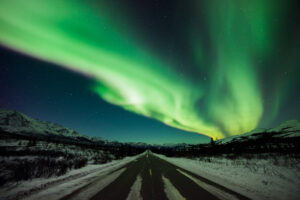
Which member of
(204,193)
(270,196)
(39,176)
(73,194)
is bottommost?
(39,176)

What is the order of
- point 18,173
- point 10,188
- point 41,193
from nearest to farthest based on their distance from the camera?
point 41,193, point 10,188, point 18,173

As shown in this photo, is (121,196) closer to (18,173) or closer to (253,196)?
(253,196)

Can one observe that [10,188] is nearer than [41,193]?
No

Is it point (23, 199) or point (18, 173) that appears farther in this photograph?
point (18, 173)

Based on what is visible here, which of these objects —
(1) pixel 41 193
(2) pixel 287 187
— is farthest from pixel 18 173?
(2) pixel 287 187

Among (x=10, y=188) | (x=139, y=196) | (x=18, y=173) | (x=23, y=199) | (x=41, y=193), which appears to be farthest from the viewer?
(x=18, y=173)

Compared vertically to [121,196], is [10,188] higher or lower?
lower

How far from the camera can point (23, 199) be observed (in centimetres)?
455

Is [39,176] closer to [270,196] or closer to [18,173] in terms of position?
[18,173]

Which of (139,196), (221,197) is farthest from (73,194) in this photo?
(221,197)

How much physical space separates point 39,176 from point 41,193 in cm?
415

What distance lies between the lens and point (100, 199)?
4570 mm

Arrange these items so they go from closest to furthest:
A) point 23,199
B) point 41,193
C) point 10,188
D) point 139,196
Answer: point 23,199, point 139,196, point 41,193, point 10,188

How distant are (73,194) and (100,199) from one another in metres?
1.32
